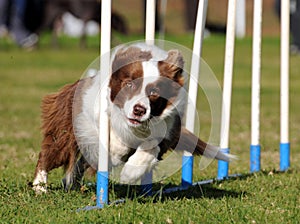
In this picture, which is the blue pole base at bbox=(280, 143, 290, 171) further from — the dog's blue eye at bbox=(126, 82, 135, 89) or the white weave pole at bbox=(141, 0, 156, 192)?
the dog's blue eye at bbox=(126, 82, 135, 89)

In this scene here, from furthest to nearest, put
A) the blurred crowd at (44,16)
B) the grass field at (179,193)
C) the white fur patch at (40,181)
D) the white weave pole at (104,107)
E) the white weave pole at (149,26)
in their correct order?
the blurred crowd at (44,16)
the white fur patch at (40,181)
the white weave pole at (149,26)
the white weave pole at (104,107)
the grass field at (179,193)

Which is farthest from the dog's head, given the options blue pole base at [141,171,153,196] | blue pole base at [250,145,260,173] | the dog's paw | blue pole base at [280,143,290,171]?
blue pole base at [280,143,290,171]

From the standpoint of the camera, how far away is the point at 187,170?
6.19 meters

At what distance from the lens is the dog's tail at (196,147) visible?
5922 millimetres

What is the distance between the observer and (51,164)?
19.4 ft

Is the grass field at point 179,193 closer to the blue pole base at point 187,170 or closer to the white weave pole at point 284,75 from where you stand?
the blue pole base at point 187,170

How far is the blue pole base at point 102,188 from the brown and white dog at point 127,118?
0.26 m

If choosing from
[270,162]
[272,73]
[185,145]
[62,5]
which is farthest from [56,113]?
[62,5]

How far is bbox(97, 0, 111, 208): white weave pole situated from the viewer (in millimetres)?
5004

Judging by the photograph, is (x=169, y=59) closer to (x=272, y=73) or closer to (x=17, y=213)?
(x=17, y=213)

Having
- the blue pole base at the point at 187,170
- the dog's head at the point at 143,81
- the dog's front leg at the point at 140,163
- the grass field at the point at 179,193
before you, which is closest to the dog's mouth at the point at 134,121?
the dog's head at the point at 143,81

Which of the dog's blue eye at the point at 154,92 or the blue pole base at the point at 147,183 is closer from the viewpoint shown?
the dog's blue eye at the point at 154,92

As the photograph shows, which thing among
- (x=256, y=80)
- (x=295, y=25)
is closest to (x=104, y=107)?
(x=256, y=80)

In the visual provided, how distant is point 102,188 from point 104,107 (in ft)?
1.77
